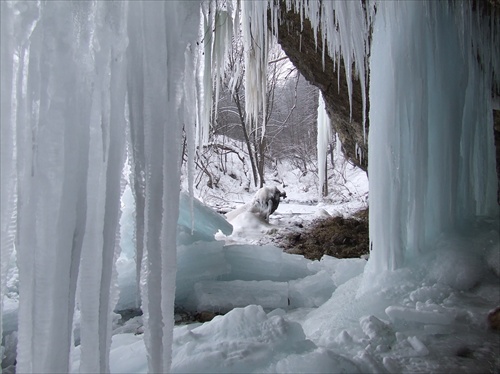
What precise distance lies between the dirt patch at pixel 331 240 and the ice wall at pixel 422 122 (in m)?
1.80

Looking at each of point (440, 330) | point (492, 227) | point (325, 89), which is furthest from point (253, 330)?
point (325, 89)

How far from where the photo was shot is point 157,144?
1002 millimetres

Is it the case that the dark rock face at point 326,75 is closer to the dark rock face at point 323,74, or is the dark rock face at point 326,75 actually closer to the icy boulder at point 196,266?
the dark rock face at point 323,74

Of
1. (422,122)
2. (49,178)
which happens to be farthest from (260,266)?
(49,178)

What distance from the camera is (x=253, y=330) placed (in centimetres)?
159

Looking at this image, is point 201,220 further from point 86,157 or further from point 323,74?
point 86,157

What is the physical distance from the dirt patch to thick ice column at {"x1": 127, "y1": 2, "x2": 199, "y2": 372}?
3.19 meters

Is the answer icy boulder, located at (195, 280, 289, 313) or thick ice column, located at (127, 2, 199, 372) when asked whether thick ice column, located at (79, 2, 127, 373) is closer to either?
thick ice column, located at (127, 2, 199, 372)

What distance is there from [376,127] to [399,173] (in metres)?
0.27

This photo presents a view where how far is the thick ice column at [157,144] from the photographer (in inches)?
38.8

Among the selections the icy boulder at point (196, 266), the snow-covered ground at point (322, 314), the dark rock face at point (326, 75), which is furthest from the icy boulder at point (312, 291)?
the dark rock face at point (326, 75)

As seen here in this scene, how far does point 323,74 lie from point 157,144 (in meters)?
2.96

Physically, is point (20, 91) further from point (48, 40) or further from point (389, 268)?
point (389, 268)

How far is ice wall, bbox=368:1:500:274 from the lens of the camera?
2.15 metres
